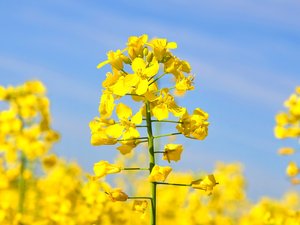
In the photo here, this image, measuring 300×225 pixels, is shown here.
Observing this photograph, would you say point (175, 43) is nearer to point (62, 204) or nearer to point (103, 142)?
point (103, 142)

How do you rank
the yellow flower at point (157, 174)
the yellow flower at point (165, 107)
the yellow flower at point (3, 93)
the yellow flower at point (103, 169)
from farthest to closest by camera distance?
the yellow flower at point (3, 93), the yellow flower at point (103, 169), the yellow flower at point (165, 107), the yellow flower at point (157, 174)

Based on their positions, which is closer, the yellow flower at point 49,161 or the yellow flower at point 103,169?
the yellow flower at point 103,169

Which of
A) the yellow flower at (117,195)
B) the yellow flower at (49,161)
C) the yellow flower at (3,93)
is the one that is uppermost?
the yellow flower at (3,93)

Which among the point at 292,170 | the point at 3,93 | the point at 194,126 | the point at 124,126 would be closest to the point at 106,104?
the point at 124,126

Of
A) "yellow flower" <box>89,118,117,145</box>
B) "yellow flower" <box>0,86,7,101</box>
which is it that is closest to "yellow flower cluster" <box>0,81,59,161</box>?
"yellow flower" <box>0,86,7,101</box>

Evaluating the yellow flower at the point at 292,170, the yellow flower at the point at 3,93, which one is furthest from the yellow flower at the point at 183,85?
the yellow flower at the point at 3,93

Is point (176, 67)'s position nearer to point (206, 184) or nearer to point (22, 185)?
point (206, 184)

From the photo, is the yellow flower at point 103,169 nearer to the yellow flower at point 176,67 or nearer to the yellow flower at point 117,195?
the yellow flower at point 117,195

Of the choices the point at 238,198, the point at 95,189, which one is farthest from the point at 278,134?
the point at 238,198
